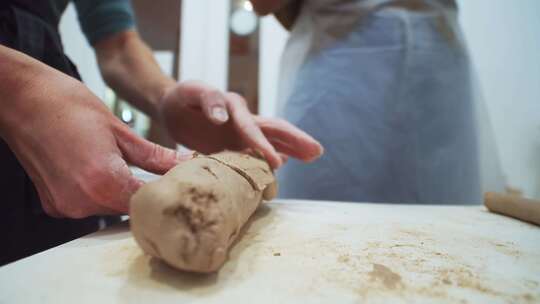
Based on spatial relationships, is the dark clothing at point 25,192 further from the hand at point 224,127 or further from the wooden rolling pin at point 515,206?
the wooden rolling pin at point 515,206

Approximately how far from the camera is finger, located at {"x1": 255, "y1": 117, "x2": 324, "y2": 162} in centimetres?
91

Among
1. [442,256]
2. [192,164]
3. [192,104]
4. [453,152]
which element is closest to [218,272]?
[192,164]

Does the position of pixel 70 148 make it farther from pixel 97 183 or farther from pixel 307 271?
pixel 307 271

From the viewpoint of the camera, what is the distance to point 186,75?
2.41 m

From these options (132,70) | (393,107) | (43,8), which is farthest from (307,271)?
(132,70)

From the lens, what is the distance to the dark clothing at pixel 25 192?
60 centimetres

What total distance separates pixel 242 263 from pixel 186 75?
2219mm

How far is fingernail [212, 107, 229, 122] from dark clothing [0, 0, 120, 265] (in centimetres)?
36

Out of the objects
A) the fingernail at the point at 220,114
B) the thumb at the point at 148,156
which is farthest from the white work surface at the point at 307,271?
the fingernail at the point at 220,114

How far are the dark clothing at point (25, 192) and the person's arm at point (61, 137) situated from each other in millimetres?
146

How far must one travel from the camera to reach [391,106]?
47.6 inches

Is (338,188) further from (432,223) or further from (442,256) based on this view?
(442,256)

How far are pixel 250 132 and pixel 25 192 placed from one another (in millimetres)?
494

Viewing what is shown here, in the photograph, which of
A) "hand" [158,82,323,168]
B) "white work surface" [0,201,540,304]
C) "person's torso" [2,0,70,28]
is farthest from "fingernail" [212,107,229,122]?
"person's torso" [2,0,70,28]
